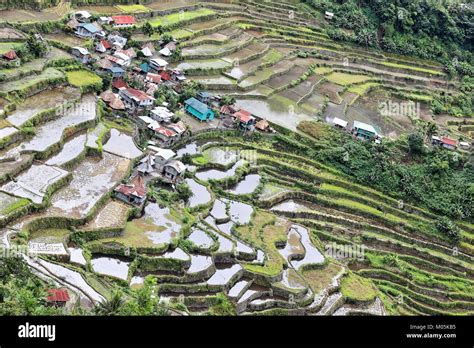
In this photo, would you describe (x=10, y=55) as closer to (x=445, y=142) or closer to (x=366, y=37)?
(x=445, y=142)

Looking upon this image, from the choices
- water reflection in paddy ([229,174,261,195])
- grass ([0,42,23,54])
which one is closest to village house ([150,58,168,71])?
grass ([0,42,23,54])

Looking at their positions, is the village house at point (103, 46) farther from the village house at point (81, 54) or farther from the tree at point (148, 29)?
the tree at point (148, 29)

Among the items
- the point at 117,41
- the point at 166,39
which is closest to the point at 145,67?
the point at 117,41

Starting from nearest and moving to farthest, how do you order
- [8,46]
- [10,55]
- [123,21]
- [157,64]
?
[10,55] → [8,46] → [157,64] → [123,21]

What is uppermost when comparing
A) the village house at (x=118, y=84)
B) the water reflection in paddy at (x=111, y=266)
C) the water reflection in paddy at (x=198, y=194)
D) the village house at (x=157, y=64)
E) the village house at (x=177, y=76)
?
the village house at (x=157, y=64)

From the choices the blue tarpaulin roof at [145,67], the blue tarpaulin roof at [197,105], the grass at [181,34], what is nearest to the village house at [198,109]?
the blue tarpaulin roof at [197,105]

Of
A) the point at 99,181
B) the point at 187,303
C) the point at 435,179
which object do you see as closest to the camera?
the point at 187,303
